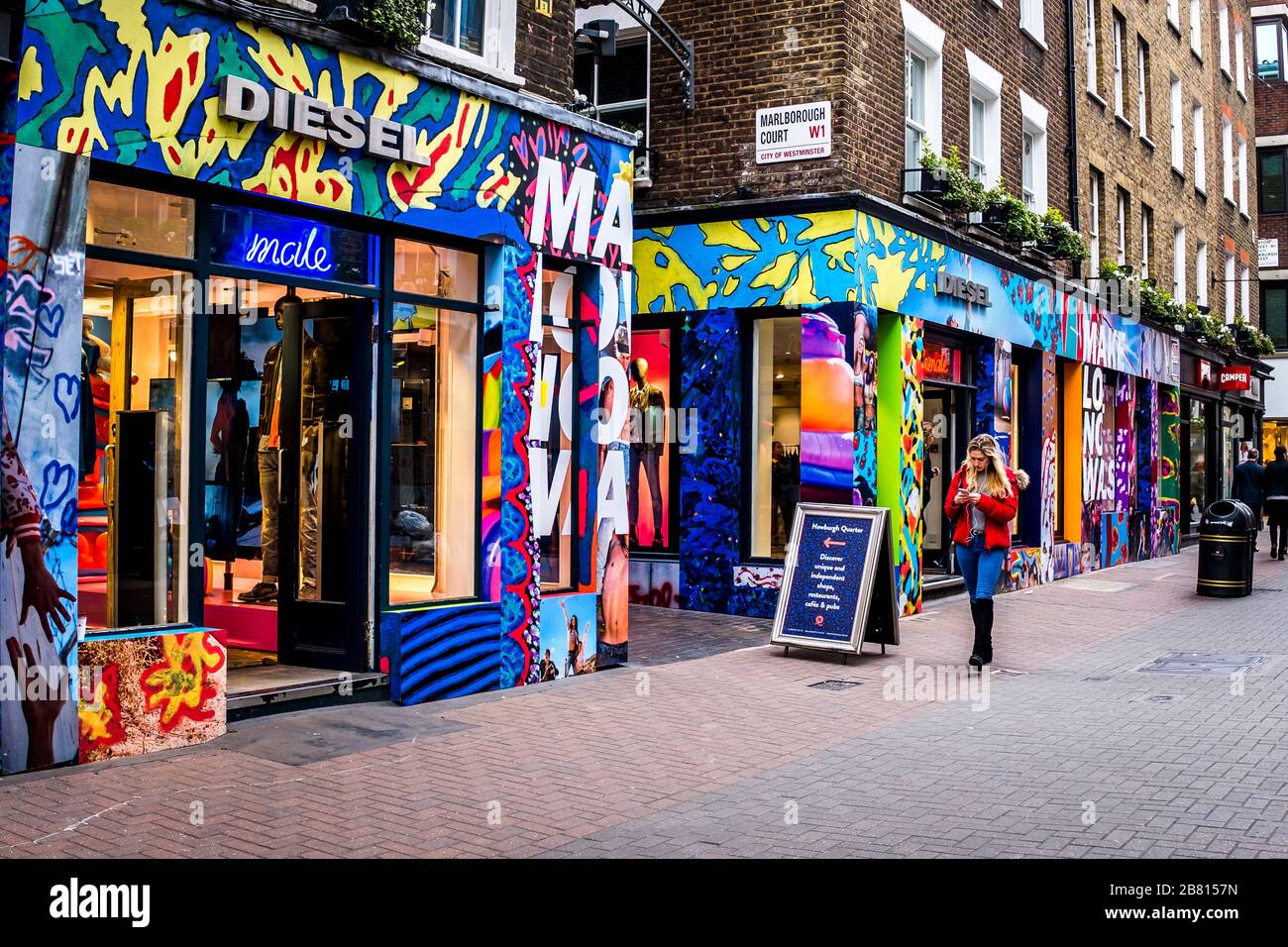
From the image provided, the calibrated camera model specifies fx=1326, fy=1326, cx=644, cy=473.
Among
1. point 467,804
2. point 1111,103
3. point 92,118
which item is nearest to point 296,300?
point 92,118

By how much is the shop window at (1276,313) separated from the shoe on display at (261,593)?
3519 centimetres

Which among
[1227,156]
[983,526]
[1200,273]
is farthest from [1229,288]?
[983,526]

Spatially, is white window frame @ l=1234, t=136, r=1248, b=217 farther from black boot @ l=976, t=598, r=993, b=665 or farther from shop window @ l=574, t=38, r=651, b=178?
black boot @ l=976, t=598, r=993, b=665

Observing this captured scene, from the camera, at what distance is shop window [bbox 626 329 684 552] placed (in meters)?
14.8

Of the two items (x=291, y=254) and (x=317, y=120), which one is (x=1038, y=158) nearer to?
(x=317, y=120)

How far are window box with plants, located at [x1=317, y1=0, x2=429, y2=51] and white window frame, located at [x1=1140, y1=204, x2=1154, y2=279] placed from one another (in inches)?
751

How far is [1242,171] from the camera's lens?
106 feet

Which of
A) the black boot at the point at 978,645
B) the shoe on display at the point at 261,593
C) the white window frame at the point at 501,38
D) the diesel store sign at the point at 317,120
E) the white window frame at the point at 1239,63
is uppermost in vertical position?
the white window frame at the point at 1239,63

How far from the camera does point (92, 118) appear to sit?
22.8 feet

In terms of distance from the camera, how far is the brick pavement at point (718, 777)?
5656mm

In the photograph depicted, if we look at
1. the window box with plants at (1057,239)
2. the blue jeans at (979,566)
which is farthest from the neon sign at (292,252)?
the window box with plants at (1057,239)

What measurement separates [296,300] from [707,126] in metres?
6.83

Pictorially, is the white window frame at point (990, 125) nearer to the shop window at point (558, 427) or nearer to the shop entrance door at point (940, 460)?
the shop entrance door at point (940, 460)

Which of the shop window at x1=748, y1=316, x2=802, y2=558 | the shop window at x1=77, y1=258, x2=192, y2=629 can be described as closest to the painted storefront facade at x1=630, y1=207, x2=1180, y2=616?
the shop window at x1=748, y1=316, x2=802, y2=558
